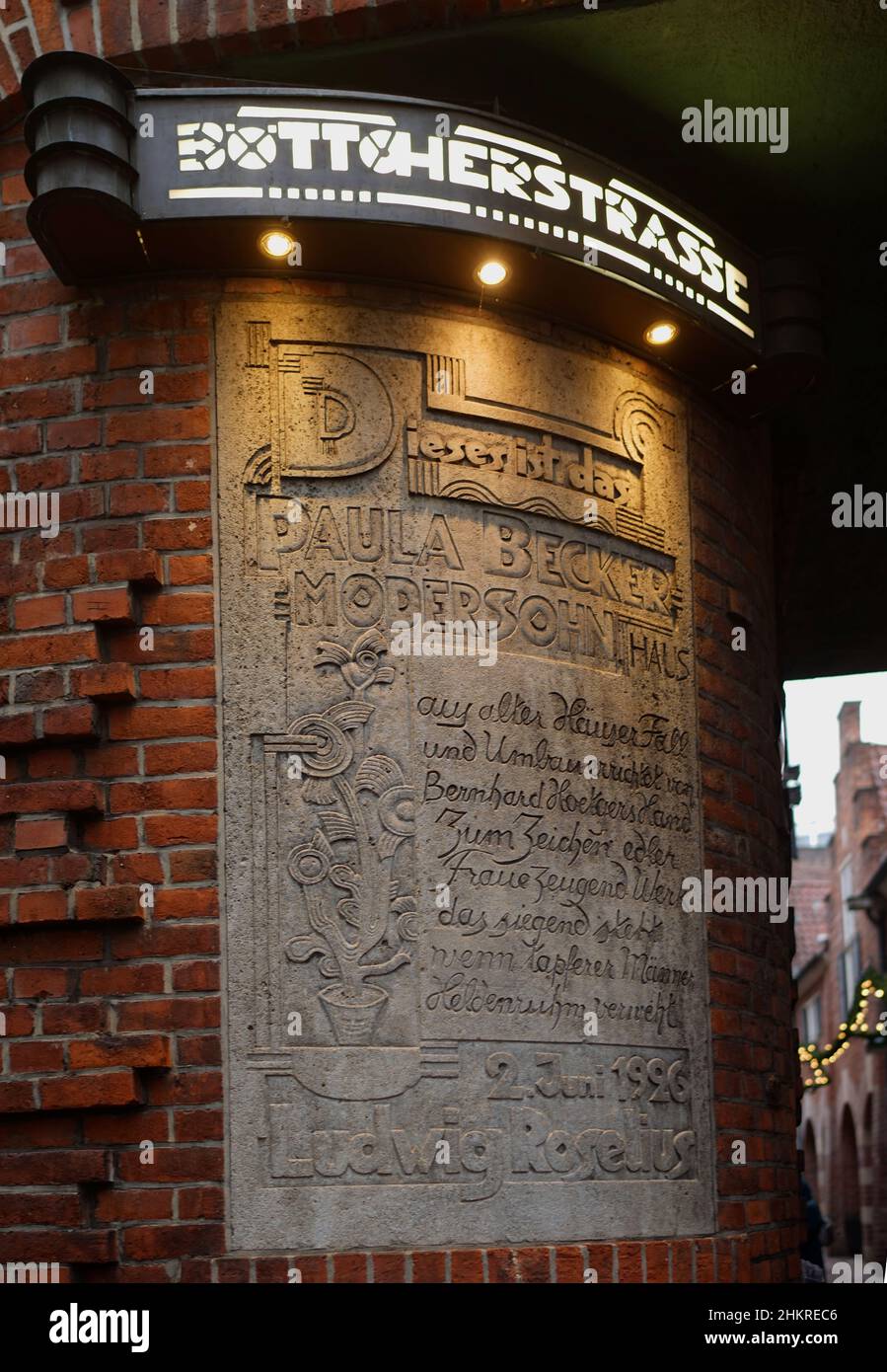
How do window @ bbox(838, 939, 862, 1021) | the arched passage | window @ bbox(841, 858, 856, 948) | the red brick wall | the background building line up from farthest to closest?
window @ bbox(841, 858, 856, 948), window @ bbox(838, 939, 862, 1021), the arched passage, the background building, the red brick wall

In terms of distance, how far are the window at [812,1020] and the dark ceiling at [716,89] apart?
30317 mm

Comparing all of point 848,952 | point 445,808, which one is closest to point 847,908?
point 848,952

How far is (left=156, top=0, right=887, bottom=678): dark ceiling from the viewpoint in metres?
5.39

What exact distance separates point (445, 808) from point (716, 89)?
2623 mm

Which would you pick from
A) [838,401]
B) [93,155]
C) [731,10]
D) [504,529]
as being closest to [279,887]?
[504,529]

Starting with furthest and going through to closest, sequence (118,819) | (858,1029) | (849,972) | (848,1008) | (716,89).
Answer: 1. (849,972)
2. (848,1008)
3. (858,1029)
4. (716,89)
5. (118,819)

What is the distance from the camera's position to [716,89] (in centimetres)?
575

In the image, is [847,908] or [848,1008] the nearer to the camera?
[847,908]

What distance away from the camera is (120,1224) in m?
4.64

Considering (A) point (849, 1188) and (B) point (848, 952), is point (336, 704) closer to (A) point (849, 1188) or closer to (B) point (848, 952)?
(B) point (848, 952)

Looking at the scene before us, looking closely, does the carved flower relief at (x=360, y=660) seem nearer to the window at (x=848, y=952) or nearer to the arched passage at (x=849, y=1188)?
the window at (x=848, y=952)

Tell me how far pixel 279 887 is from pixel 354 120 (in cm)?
226

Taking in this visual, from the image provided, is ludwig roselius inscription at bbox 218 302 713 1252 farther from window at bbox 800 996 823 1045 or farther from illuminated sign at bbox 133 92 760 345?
window at bbox 800 996 823 1045

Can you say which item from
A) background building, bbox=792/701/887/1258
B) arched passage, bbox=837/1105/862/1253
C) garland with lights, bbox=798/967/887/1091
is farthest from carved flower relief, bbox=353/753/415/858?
arched passage, bbox=837/1105/862/1253
